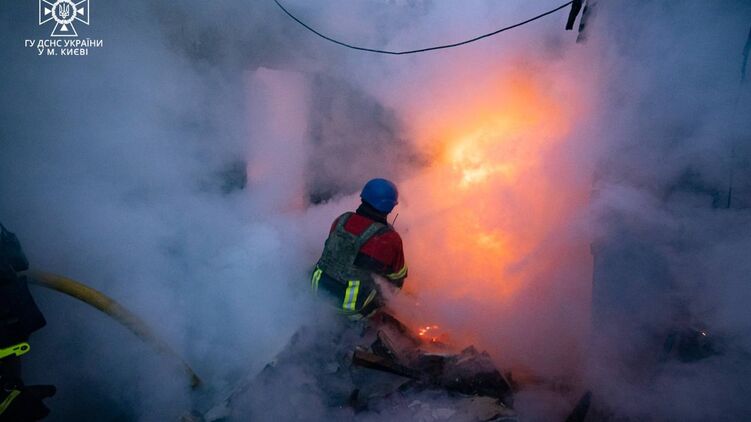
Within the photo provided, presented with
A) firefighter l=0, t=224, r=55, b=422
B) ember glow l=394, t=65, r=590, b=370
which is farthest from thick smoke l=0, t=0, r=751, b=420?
firefighter l=0, t=224, r=55, b=422

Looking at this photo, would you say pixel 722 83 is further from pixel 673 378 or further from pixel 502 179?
pixel 673 378

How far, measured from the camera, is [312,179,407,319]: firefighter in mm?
4027

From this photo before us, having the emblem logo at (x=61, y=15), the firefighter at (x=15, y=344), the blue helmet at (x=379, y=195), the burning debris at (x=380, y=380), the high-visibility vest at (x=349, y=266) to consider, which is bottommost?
the burning debris at (x=380, y=380)

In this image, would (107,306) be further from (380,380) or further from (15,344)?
(380,380)

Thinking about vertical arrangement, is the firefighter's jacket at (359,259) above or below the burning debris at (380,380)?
above

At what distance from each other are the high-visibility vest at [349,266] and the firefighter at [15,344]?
93.5 inches

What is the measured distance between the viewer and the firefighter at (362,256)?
159 inches

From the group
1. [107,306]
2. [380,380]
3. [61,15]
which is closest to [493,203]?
[380,380]

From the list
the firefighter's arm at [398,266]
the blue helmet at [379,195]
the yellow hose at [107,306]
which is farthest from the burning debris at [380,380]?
the blue helmet at [379,195]

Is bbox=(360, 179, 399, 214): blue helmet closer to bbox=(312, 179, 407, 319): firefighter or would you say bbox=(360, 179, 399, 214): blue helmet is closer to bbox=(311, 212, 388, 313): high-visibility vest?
bbox=(312, 179, 407, 319): firefighter

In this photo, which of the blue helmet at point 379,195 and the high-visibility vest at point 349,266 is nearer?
the high-visibility vest at point 349,266

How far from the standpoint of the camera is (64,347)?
4.80 metres

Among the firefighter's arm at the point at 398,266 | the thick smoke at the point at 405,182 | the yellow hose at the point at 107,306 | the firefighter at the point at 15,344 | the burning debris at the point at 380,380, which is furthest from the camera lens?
the thick smoke at the point at 405,182

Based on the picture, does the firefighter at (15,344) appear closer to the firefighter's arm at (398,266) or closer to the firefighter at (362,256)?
the firefighter at (362,256)
